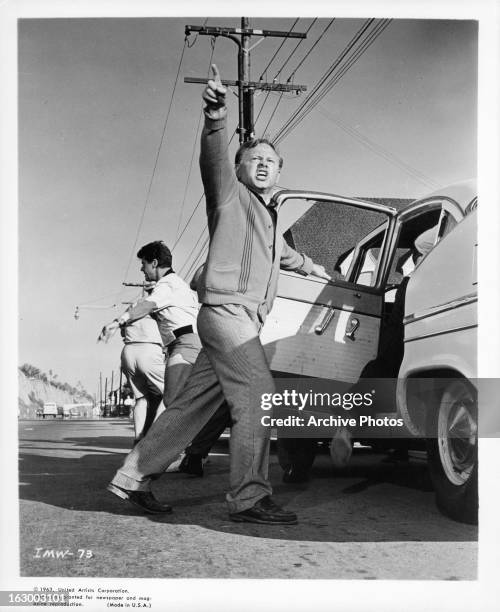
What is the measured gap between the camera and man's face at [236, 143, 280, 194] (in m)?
3.20

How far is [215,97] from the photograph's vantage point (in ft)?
9.12

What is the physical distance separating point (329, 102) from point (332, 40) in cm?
26

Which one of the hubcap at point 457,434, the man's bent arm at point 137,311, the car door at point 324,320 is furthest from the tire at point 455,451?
the man's bent arm at point 137,311

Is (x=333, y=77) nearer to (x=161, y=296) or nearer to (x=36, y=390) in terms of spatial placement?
(x=161, y=296)

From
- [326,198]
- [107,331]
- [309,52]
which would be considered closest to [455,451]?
[326,198]

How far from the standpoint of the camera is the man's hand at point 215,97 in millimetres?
2762

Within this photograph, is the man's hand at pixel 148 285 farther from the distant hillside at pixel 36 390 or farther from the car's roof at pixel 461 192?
the car's roof at pixel 461 192

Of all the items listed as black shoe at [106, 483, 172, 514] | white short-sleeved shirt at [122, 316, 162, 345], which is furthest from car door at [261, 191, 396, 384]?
white short-sleeved shirt at [122, 316, 162, 345]

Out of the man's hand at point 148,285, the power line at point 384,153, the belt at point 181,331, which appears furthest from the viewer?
the belt at point 181,331

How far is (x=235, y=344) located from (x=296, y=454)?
1.26 m

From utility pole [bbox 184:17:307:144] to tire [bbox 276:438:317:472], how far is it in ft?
5.01

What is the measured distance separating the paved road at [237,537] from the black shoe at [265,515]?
0.09 feet
